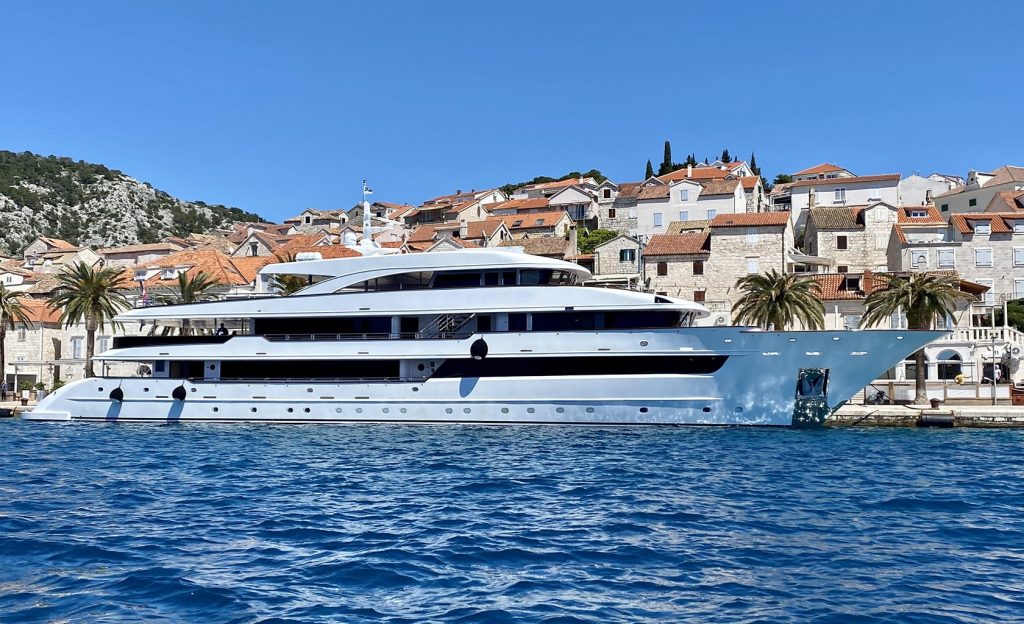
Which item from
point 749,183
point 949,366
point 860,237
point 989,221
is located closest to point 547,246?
point 749,183

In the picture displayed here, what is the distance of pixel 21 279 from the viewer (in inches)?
2606

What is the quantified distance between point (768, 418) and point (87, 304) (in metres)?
29.7

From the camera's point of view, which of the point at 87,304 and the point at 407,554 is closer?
the point at 407,554

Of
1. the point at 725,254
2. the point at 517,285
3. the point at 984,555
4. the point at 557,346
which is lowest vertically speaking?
the point at 984,555

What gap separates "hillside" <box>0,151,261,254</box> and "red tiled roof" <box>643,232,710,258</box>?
296 feet

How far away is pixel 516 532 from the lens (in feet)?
44.4

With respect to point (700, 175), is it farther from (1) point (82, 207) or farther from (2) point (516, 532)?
(1) point (82, 207)

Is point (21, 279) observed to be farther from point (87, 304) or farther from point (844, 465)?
point (844, 465)

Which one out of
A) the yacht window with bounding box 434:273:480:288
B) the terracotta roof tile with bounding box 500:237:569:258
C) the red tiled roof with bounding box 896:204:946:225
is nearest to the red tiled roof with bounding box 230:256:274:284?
the terracotta roof tile with bounding box 500:237:569:258

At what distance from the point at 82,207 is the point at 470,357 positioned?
397 ft

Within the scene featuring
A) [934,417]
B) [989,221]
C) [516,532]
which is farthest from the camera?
[989,221]

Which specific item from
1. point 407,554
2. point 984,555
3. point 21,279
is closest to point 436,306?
point 407,554

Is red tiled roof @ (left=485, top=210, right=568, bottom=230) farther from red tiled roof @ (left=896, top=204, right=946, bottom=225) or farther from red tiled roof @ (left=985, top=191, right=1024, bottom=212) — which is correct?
red tiled roof @ (left=985, top=191, right=1024, bottom=212)

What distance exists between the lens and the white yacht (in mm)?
26172
